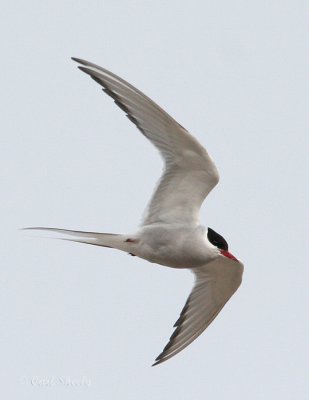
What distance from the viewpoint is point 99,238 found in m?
10.3

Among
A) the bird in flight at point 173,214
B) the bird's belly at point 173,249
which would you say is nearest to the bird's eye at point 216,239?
the bird in flight at point 173,214

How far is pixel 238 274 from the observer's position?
11.4 meters

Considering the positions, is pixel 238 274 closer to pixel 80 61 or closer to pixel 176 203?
pixel 176 203

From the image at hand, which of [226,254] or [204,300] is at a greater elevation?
[226,254]

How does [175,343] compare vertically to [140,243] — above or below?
below

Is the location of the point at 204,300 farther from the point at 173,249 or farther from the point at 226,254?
the point at 173,249

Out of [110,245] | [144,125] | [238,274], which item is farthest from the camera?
[238,274]

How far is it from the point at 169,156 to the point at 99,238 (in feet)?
3.33

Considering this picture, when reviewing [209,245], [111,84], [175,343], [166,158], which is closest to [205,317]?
[175,343]

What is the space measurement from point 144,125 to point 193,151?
53cm

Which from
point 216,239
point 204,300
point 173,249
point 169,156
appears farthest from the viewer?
point 204,300

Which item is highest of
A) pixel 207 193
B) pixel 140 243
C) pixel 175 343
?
pixel 207 193

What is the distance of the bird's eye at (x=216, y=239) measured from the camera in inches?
420

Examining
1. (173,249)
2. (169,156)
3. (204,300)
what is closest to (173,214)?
(173,249)
